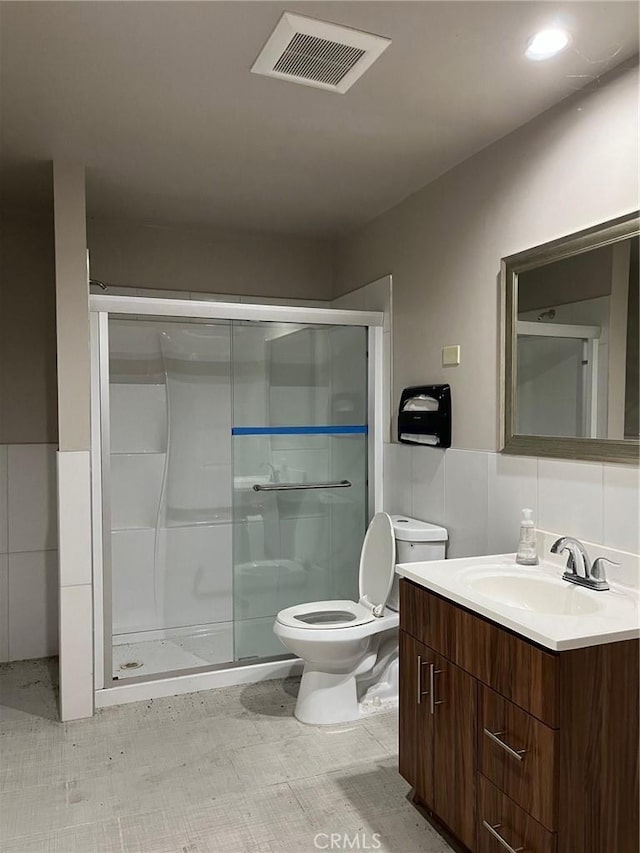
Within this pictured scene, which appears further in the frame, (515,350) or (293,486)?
(293,486)

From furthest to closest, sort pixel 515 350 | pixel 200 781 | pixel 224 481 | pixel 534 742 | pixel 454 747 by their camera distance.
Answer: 1. pixel 224 481
2. pixel 515 350
3. pixel 200 781
4. pixel 454 747
5. pixel 534 742

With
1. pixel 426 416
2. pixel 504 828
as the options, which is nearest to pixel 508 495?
pixel 426 416

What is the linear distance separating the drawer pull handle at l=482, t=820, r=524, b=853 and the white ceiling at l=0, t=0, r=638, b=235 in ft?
7.07

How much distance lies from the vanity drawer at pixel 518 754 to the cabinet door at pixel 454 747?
0.18ft

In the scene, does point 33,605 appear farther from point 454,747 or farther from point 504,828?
point 504,828

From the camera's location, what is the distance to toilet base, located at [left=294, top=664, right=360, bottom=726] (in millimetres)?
2725

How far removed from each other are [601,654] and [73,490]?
2.17m

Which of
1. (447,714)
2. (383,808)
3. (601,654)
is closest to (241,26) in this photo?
(601,654)

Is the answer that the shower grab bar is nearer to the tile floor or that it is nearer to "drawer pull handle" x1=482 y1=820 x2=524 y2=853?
the tile floor

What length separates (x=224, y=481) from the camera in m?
3.53

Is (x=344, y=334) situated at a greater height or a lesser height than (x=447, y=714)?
greater

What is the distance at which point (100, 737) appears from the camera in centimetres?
264

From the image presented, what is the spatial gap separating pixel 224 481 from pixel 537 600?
6.35ft

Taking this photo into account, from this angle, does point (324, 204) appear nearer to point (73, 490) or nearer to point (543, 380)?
point (543, 380)
